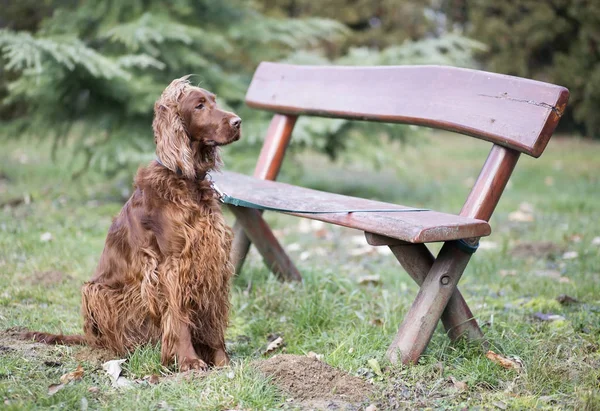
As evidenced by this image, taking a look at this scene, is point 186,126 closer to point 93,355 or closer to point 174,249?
point 174,249

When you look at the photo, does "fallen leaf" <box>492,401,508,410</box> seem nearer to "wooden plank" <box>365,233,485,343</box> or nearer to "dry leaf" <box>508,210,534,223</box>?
"wooden plank" <box>365,233,485,343</box>

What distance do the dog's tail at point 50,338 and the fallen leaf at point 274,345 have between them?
0.86 metres

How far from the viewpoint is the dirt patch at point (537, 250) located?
512 cm

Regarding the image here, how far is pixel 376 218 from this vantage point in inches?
111

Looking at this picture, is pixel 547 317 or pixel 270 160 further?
pixel 270 160

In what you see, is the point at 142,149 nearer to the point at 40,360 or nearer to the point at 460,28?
the point at 40,360

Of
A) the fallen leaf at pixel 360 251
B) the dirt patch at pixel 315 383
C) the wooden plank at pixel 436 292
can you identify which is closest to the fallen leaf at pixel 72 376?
the dirt patch at pixel 315 383

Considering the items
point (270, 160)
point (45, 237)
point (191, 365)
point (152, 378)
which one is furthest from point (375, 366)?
point (45, 237)

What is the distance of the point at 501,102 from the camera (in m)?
3.19

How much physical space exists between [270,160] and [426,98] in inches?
46.0

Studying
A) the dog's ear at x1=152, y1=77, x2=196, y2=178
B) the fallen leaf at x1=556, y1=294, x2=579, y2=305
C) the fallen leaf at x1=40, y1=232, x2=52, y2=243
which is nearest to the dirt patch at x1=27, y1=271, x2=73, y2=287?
the fallen leaf at x1=40, y1=232, x2=52, y2=243

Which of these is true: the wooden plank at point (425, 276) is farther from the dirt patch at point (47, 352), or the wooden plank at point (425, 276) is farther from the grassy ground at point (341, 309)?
the dirt patch at point (47, 352)

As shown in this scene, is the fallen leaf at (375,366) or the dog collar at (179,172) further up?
the dog collar at (179,172)

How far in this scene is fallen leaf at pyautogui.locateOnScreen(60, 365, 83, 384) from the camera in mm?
2768
